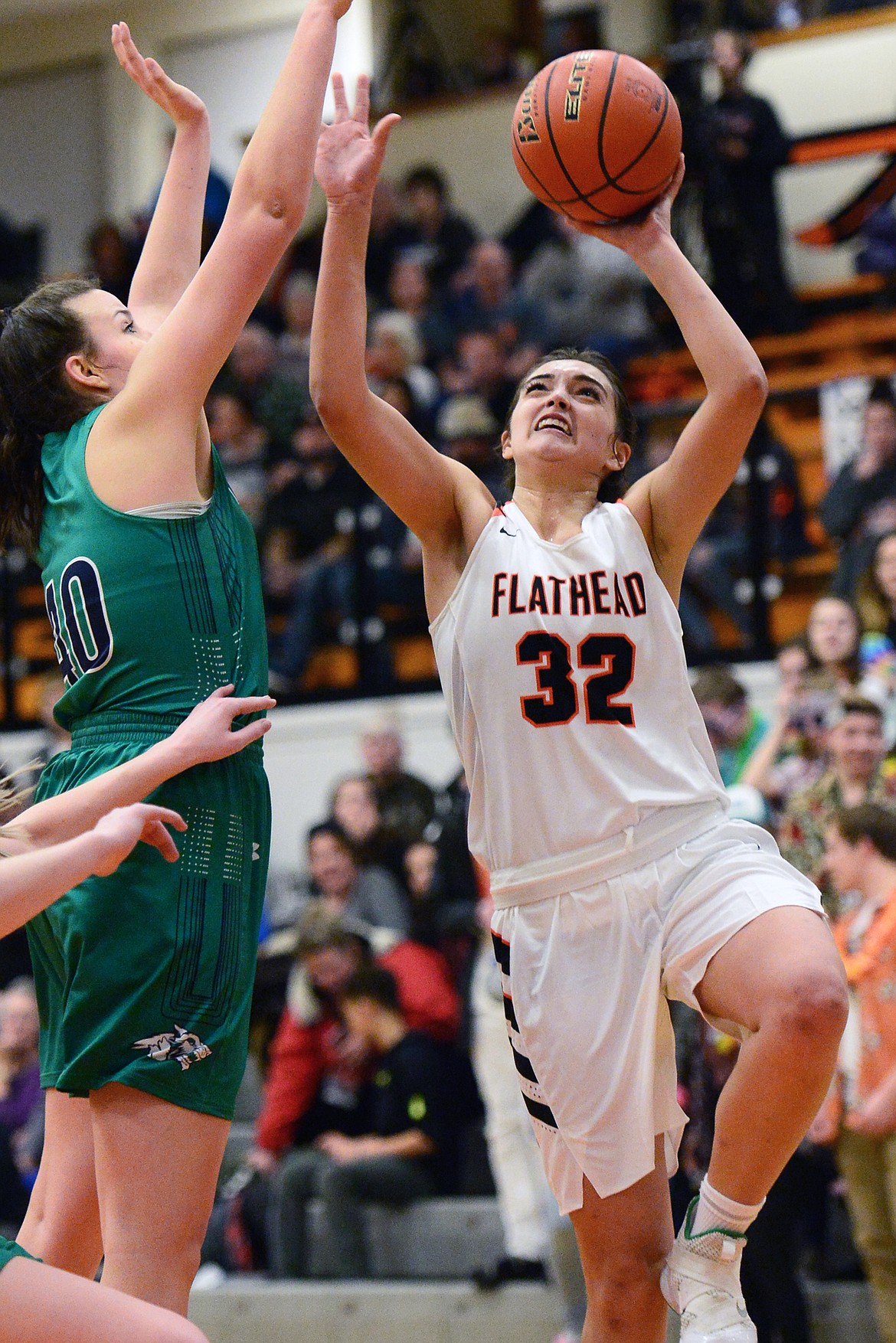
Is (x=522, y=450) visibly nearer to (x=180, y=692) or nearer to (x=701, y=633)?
(x=180, y=692)

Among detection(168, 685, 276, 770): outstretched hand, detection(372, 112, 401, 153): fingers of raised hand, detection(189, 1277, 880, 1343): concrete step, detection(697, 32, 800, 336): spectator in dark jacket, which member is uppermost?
detection(697, 32, 800, 336): spectator in dark jacket

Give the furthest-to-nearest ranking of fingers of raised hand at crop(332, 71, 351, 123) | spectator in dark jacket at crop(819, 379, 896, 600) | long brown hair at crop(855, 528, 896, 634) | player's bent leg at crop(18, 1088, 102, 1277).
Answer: spectator in dark jacket at crop(819, 379, 896, 600)
long brown hair at crop(855, 528, 896, 634)
fingers of raised hand at crop(332, 71, 351, 123)
player's bent leg at crop(18, 1088, 102, 1277)

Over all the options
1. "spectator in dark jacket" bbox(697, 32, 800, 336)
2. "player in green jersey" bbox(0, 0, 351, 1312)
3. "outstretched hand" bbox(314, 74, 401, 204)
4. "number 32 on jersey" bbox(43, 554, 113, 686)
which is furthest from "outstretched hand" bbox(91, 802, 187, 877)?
"spectator in dark jacket" bbox(697, 32, 800, 336)

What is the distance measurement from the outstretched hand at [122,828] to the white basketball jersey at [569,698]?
34.0 inches

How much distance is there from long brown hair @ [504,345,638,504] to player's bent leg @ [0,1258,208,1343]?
79.4 inches

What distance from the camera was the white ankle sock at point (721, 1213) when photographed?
314 cm

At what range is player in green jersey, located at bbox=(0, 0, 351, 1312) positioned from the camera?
2855mm

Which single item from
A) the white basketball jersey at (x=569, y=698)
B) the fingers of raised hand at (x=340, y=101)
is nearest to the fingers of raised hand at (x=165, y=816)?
the white basketball jersey at (x=569, y=698)

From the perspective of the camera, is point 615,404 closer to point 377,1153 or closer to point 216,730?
point 216,730

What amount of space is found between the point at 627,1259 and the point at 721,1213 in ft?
0.99

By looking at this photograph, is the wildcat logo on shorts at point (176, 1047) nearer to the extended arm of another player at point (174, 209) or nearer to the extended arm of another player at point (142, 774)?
the extended arm of another player at point (142, 774)

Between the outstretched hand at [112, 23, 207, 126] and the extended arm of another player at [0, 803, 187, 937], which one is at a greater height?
the outstretched hand at [112, 23, 207, 126]

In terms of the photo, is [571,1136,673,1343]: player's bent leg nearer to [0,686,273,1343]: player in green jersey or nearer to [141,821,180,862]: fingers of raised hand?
[0,686,273,1343]: player in green jersey

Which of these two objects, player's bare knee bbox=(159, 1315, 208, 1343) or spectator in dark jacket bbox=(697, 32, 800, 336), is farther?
spectator in dark jacket bbox=(697, 32, 800, 336)
